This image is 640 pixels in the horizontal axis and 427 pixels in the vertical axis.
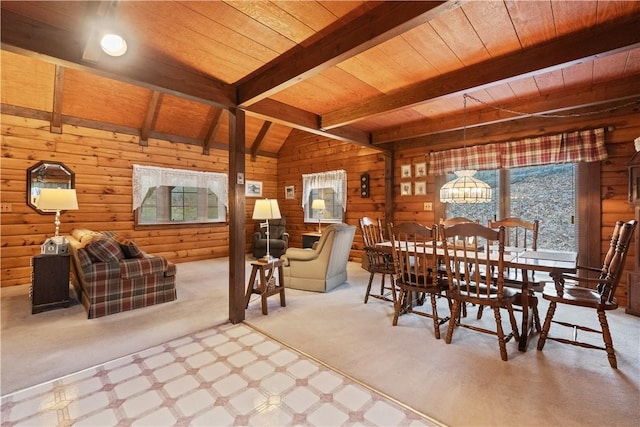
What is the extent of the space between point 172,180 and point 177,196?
1.23 ft

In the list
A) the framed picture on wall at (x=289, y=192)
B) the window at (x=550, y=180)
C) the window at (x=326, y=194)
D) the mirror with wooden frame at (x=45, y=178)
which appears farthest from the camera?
the framed picture on wall at (x=289, y=192)

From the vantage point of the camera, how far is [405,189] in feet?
17.3

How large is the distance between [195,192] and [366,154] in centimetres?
367

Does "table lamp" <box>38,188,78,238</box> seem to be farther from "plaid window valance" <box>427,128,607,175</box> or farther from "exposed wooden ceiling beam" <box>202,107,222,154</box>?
"plaid window valance" <box>427,128,607,175</box>

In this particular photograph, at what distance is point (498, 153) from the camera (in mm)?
4188

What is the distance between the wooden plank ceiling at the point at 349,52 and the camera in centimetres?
181

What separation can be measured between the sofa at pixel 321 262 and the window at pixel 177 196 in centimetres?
309

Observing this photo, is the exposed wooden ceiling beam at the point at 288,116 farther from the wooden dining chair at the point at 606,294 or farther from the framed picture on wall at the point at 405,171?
the wooden dining chair at the point at 606,294

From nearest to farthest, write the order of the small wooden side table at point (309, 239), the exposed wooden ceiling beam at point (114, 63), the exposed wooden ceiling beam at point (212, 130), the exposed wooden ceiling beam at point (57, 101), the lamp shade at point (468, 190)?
the exposed wooden ceiling beam at point (114, 63)
the lamp shade at point (468, 190)
the exposed wooden ceiling beam at point (57, 101)
the exposed wooden ceiling beam at point (212, 130)
the small wooden side table at point (309, 239)

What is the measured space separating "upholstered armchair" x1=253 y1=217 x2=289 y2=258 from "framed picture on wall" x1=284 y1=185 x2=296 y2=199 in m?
0.69

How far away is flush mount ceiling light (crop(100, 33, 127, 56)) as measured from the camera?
6.44 feet

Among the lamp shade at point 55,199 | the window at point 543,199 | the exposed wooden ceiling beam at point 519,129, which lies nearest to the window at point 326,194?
the exposed wooden ceiling beam at point 519,129

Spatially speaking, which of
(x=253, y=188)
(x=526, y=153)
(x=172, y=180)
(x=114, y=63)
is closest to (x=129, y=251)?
(x=114, y=63)

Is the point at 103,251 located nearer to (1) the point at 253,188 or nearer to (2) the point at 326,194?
(1) the point at 253,188
